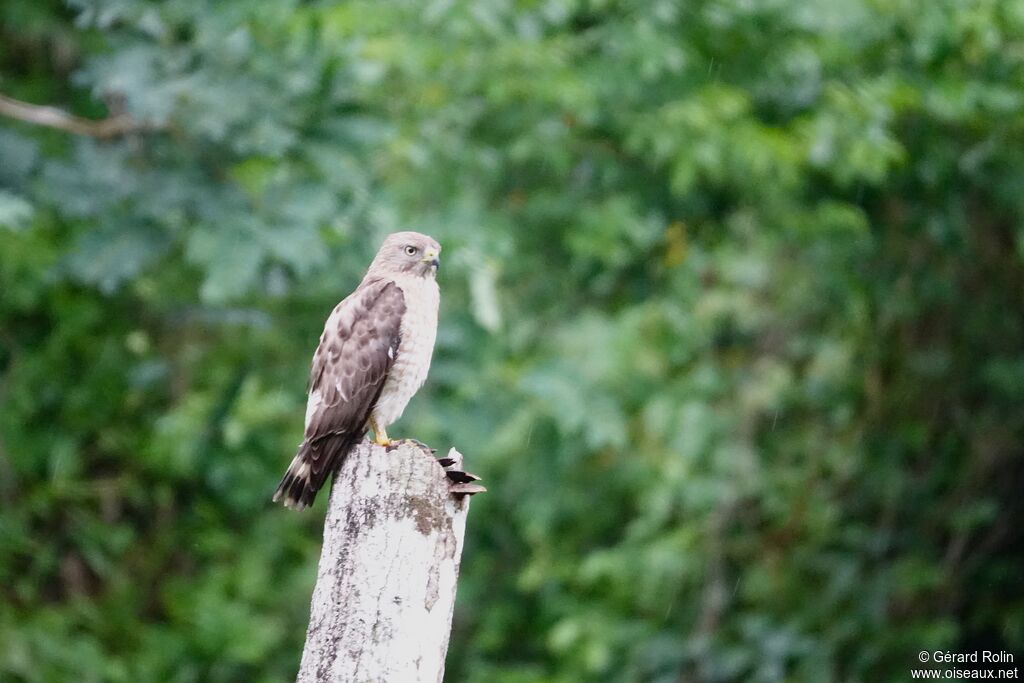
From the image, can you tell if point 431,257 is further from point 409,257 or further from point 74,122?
point 74,122

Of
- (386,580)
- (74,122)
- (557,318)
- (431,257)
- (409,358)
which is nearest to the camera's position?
(386,580)

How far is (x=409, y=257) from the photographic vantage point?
14.2 ft

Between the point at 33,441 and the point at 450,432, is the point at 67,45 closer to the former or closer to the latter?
the point at 33,441

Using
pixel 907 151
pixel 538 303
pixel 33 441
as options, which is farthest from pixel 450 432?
pixel 907 151

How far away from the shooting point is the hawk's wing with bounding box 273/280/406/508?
349cm

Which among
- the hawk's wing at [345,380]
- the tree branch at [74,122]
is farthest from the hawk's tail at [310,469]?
the tree branch at [74,122]

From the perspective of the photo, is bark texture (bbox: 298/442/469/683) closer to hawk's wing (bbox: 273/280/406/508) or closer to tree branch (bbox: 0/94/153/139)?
hawk's wing (bbox: 273/280/406/508)

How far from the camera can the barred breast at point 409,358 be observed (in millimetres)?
3945

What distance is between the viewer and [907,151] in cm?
695

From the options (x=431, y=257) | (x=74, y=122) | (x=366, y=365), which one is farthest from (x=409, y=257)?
(x=74, y=122)

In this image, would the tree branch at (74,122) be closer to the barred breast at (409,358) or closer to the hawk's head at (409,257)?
the hawk's head at (409,257)

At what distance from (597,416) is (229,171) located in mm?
1933

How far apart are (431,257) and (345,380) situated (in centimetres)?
68

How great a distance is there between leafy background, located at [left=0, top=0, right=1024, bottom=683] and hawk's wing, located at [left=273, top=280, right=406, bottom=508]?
2.64ft
